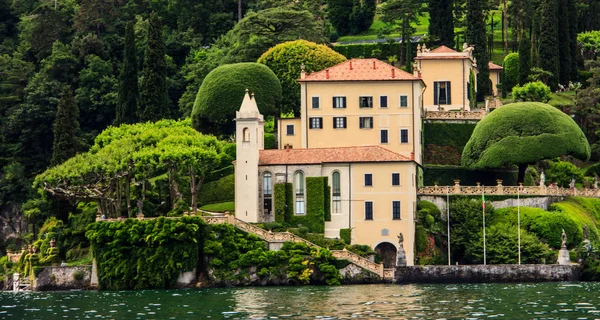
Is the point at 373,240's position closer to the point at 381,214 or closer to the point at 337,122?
the point at 381,214

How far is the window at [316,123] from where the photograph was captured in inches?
4186

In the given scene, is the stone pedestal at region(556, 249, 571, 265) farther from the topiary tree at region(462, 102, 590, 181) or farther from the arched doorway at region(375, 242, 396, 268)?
the topiary tree at region(462, 102, 590, 181)

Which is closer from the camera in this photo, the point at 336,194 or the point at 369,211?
the point at 369,211

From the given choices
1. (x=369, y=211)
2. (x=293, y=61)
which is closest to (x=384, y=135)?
(x=369, y=211)

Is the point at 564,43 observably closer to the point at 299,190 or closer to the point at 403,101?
the point at 403,101

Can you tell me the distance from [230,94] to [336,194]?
17.6 meters

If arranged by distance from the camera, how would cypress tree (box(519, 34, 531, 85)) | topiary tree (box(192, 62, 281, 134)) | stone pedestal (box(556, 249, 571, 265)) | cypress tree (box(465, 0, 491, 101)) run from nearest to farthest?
stone pedestal (box(556, 249, 571, 265)), topiary tree (box(192, 62, 281, 134)), cypress tree (box(465, 0, 491, 101)), cypress tree (box(519, 34, 531, 85))

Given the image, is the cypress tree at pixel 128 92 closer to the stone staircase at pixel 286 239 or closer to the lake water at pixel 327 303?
the stone staircase at pixel 286 239

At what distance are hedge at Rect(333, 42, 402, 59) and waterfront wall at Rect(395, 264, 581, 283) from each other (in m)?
54.1

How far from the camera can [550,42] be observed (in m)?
124

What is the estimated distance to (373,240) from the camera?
318ft

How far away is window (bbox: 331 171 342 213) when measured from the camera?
320 feet

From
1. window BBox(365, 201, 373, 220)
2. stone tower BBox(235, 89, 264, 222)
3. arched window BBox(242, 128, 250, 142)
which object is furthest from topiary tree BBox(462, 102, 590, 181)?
arched window BBox(242, 128, 250, 142)

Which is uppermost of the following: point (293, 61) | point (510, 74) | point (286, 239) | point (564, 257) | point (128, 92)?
point (293, 61)
